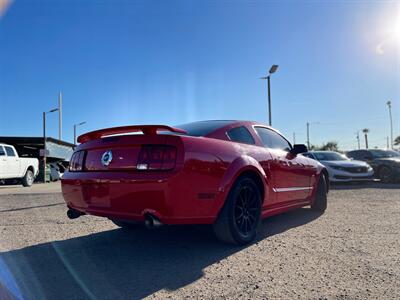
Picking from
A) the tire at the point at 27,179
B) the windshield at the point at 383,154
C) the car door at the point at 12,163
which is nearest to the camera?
the windshield at the point at 383,154

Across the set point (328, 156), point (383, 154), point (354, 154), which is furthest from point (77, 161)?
point (354, 154)

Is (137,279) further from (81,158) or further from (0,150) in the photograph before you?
(0,150)

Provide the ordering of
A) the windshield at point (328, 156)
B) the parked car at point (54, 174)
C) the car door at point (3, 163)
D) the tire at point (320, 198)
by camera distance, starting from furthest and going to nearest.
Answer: the parked car at point (54, 174), the car door at point (3, 163), the windshield at point (328, 156), the tire at point (320, 198)

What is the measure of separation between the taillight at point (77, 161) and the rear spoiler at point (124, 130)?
193 millimetres

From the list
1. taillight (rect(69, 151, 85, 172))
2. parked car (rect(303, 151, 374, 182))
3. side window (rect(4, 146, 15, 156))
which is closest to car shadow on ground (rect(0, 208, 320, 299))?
taillight (rect(69, 151, 85, 172))

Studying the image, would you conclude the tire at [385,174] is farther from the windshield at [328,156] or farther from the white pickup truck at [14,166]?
the white pickup truck at [14,166]

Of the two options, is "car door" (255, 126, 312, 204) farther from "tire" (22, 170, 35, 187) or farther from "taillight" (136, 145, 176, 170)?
"tire" (22, 170, 35, 187)

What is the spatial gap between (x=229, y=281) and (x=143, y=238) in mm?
1827

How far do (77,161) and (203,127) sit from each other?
1448mm

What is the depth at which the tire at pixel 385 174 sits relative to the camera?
13427 millimetres

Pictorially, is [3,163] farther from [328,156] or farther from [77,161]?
[77,161]

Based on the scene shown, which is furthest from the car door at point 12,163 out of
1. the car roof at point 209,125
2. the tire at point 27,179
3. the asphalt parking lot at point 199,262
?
the car roof at point 209,125

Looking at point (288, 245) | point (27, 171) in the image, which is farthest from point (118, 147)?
point (27, 171)

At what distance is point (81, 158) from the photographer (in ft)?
13.4
